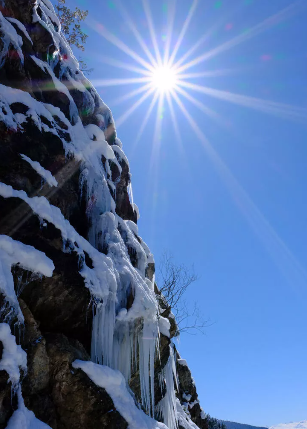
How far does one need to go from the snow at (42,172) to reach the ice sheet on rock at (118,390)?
11.1 feet

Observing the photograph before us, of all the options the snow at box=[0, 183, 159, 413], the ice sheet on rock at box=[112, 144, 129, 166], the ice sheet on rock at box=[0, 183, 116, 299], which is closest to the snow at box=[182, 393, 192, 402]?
the snow at box=[0, 183, 159, 413]

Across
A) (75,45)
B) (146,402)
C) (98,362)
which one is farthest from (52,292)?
(75,45)

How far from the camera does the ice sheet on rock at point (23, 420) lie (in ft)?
13.0

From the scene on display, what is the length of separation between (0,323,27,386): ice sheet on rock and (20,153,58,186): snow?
3.10 meters

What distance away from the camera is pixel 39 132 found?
7.00 m

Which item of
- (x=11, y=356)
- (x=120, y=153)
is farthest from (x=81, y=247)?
(x=120, y=153)

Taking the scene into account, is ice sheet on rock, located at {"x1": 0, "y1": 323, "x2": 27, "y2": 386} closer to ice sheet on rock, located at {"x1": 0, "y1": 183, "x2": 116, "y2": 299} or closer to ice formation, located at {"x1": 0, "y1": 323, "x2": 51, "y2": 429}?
ice formation, located at {"x1": 0, "y1": 323, "x2": 51, "y2": 429}

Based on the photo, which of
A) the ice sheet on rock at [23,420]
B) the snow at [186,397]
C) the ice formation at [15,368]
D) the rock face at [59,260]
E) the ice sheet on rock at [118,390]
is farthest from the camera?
the snow at [186,397]

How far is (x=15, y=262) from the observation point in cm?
491

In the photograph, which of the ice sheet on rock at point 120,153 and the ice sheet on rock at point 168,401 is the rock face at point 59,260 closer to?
the ice sheet on rock at point 168,401

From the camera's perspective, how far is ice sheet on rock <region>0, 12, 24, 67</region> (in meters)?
7.18

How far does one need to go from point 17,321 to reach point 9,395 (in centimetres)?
90

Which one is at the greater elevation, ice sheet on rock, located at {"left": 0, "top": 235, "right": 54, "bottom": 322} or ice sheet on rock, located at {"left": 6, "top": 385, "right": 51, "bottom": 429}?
ice sheet on rock, located at {"left": 0, "top": 235, "right": 54, "bottom": 322}

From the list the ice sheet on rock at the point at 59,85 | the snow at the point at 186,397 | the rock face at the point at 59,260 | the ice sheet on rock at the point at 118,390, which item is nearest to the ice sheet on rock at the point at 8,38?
the rock face at the point at 59,260
